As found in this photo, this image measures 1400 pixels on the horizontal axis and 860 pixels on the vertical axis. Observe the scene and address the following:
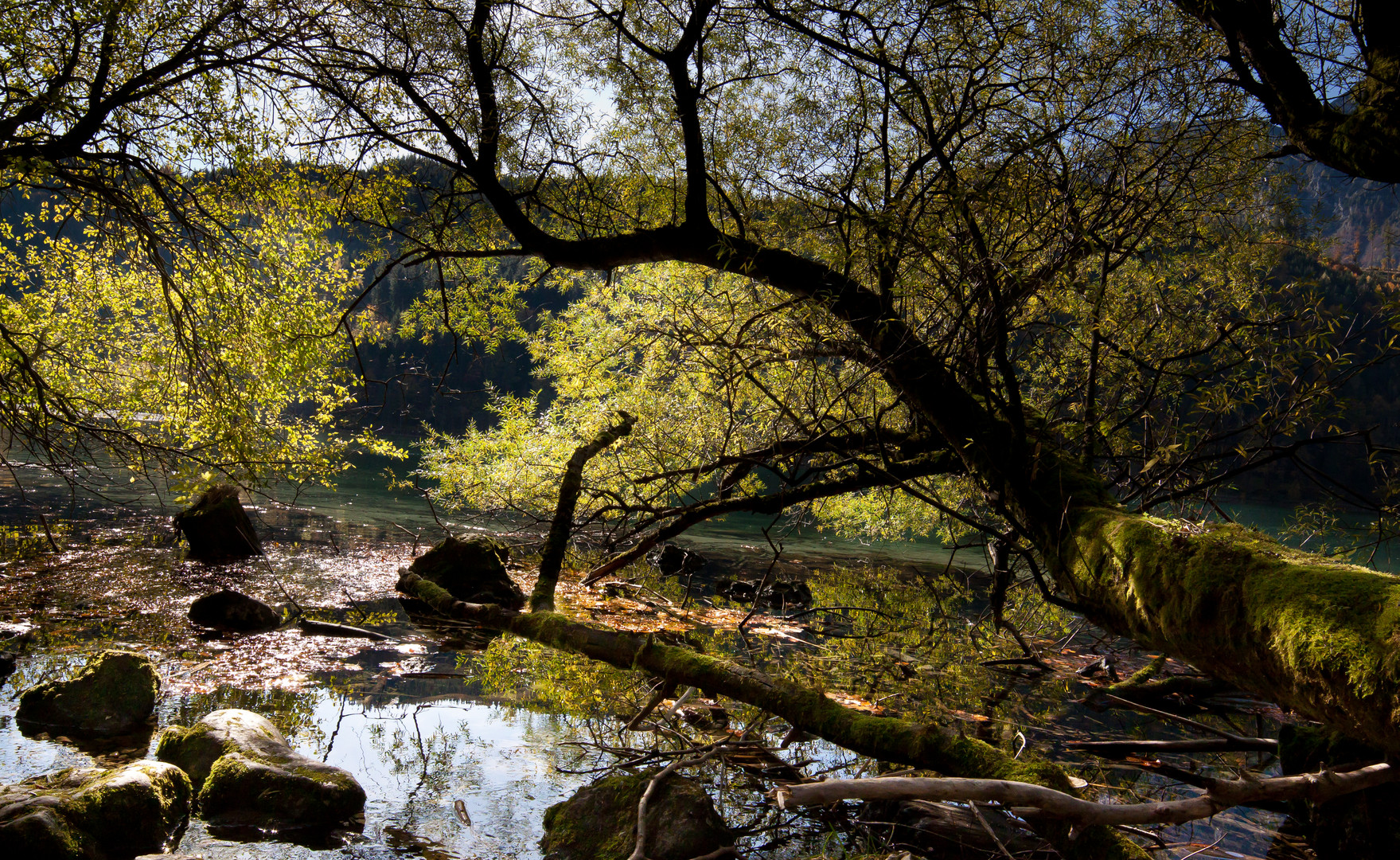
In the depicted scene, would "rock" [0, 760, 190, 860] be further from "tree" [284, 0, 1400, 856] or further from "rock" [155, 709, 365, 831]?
"tree" [284, 0, 1400, 856]

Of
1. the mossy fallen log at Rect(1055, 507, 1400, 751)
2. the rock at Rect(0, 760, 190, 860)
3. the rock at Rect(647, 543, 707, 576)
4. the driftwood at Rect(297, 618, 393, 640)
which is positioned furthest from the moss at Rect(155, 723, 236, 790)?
the rock at Rect(647, 543, 707, 576)

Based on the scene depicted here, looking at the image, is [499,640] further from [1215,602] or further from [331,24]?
[1215,602]

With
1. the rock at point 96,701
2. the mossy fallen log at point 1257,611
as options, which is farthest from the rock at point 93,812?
the mossy fallen log at point 1257,611

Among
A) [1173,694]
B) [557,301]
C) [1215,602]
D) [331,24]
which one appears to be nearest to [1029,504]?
[1215,602]

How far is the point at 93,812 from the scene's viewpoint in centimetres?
404

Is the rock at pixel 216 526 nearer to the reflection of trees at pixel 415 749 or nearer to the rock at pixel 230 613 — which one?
the rock at pixel 230 613

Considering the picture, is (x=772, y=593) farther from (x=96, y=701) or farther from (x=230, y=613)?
(x=96, y=701)

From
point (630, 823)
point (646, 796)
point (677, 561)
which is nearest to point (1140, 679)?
point (630, 823)

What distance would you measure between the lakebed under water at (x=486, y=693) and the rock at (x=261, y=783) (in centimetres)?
19

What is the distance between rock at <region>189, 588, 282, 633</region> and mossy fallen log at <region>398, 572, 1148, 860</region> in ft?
14.2

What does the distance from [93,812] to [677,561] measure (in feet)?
48.0

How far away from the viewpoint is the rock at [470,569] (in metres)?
11.9

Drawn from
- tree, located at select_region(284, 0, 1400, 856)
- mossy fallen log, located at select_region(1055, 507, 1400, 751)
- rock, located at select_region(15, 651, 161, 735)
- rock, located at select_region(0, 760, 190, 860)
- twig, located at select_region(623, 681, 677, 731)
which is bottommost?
rock, located at select_region(15, 651, 161, 735)

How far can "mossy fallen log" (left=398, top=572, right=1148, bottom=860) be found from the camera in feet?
11.8
